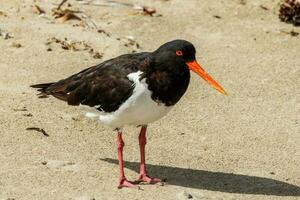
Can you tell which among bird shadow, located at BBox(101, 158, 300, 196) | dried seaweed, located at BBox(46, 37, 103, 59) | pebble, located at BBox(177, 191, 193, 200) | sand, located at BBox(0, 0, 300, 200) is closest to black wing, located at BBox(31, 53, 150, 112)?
sand, located at BBox(0, 0, 300, 200)

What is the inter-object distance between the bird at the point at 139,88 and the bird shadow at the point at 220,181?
0.29 meters

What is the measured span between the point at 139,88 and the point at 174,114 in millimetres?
2514

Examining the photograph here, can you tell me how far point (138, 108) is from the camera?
8211mm

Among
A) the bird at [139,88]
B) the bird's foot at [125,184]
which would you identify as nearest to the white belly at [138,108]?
the bird at [139,88]

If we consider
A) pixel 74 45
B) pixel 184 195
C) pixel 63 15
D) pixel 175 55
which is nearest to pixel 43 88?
pixel 175 55

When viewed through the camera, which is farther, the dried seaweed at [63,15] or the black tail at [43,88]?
the dried seaweed at [63,15]

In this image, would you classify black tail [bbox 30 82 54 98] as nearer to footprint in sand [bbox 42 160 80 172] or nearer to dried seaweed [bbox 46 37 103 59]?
footprint in sand [bbox 42 160 80 172]

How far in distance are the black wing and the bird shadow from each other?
0.91 metres

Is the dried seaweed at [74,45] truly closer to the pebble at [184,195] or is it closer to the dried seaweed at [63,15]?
the dried seaweed at [63,15]

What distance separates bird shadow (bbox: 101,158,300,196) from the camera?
8695 millimetres

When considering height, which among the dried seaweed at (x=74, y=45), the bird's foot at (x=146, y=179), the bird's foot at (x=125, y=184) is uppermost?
the bird's foot at (x=125, y=184)

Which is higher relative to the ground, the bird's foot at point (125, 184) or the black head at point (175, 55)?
the black head at point (175, 55)

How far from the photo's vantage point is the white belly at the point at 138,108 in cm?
819

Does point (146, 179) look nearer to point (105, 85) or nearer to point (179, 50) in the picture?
point (105, 85)
